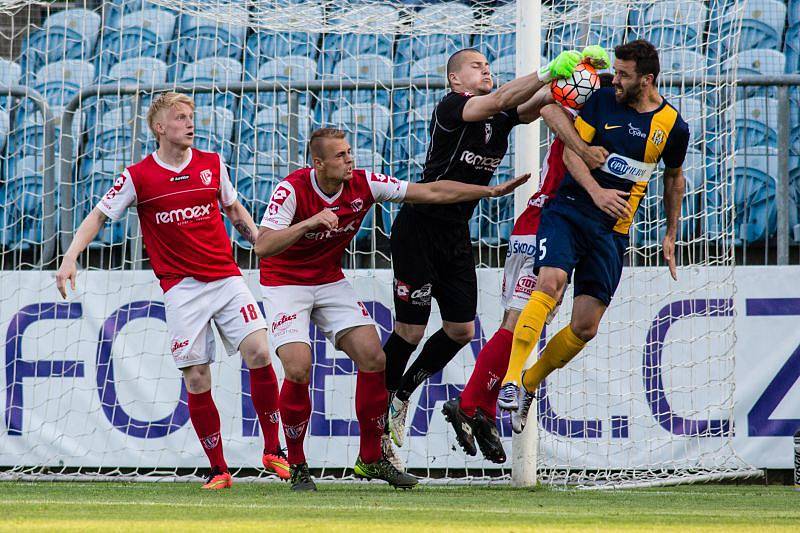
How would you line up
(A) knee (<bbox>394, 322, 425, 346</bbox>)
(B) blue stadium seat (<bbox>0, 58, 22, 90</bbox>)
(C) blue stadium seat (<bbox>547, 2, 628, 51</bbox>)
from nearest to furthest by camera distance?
(A) knee (<bbox>394, 322, 425, 346</bbox>), (C) blue stadium seat (<bbox>547, 2, 628, 51</bbox>), (B) blue stadium seat (<bbox>0, 58, 22, 90</bbox>)

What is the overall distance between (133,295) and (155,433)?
96cm

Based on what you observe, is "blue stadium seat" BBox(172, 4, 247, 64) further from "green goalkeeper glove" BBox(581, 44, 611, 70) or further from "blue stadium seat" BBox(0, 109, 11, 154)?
"green goalkeeper glove" BBox(581, 44, 611, 70)

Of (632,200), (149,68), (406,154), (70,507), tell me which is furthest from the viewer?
(149,68)

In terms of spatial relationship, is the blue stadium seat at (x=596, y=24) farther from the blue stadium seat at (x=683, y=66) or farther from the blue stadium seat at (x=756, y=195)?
the blue stadium seat at (x=756, y=195)

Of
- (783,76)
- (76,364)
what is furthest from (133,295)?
(783,76)

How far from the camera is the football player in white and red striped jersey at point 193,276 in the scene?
6.59m

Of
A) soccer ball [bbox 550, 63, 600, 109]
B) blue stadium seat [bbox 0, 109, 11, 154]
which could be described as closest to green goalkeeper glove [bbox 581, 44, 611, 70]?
soccer ball [bbox 550, 63, 600, 109]

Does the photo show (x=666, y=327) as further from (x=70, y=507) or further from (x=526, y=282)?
(x=70, y=507)

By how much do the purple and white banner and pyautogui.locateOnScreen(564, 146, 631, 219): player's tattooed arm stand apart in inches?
74.8

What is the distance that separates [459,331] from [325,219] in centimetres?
129

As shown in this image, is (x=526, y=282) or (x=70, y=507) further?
(x=526, y=282)

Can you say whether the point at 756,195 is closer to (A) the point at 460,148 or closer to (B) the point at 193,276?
(A) the point at 460,148

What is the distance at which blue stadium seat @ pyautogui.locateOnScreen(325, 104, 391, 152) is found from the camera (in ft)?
27.4

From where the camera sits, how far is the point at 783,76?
311 inches
